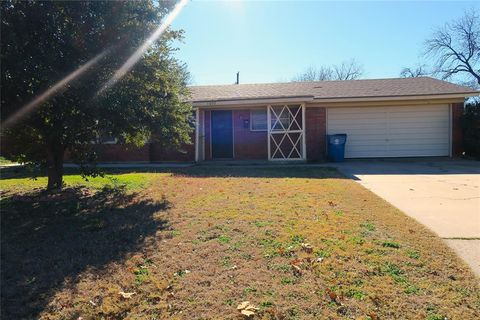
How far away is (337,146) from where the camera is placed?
14102 mm

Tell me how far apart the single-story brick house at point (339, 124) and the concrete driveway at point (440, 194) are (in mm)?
2056

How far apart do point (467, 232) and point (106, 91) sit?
5612 millimetres

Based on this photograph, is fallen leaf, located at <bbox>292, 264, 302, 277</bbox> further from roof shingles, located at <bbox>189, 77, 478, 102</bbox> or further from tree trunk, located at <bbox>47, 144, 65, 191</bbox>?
roof shingles, located at <bbox>189, 77, 478, 102</bbox>

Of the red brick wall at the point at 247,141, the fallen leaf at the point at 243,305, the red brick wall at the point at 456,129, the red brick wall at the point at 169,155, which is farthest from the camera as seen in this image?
the red brick wall at the point at 247,141

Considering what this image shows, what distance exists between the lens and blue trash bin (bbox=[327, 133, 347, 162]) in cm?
1402

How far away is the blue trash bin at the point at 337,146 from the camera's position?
46.0 ft

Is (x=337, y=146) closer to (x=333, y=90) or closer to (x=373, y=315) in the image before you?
(x=333, y=90)

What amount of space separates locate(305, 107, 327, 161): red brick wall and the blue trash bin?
1.76 feet

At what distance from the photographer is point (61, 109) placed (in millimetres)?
5836

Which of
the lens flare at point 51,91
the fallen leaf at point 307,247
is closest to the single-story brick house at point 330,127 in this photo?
the lens flare at point 51,91

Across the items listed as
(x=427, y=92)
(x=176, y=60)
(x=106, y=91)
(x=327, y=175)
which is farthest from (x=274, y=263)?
(x=427, y=92)

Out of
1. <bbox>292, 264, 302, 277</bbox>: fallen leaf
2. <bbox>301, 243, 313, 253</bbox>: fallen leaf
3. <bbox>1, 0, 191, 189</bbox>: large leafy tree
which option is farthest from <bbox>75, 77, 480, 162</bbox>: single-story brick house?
<bbox>292, 264, 302, 277</bbox>: fallen leaf

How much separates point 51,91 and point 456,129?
47.9 feet

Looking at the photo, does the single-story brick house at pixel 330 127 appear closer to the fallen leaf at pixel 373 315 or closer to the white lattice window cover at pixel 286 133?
the white lattice window cover at pixel 286 133
